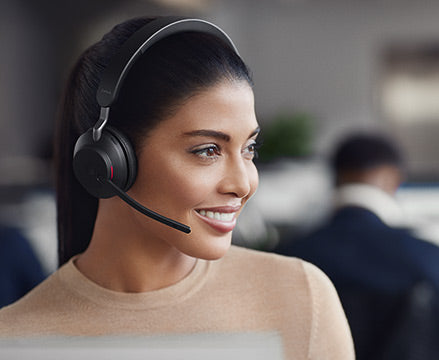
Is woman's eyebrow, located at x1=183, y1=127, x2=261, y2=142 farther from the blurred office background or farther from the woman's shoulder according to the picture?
the blurred office background

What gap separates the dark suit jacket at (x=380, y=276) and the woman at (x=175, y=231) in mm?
468

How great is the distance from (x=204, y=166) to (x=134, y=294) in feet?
0.52

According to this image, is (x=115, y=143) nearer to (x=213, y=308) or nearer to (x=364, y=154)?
(x=213, y=308)

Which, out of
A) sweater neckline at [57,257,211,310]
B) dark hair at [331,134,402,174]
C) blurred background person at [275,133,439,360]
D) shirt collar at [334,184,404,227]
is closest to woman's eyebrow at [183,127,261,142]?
sweater neckline at [57,257,211,310]

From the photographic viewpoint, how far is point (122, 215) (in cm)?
58

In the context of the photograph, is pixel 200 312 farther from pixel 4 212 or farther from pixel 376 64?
pixel 376 64

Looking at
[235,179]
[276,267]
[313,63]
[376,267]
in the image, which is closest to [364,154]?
[376,267]

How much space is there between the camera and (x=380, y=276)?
3.90 feet

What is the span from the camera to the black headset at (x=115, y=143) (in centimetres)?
50

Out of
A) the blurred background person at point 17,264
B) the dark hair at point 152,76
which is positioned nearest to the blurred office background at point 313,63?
the blurred background person at point 17,264

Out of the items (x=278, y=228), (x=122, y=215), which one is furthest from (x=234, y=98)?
(x=278, y=228)

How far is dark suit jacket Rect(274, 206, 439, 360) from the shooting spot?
1114 mm

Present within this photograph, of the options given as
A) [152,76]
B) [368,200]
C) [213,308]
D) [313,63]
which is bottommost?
[313,63]

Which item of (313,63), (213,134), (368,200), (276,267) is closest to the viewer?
(213,134)
